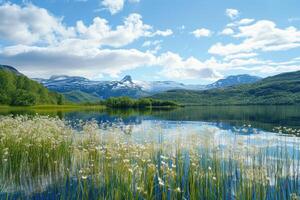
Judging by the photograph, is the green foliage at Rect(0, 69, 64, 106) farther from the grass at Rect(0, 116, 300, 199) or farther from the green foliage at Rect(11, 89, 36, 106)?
the grass at Rect(0, 116, 300, 199)

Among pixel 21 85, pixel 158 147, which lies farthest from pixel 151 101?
pixel 158 147

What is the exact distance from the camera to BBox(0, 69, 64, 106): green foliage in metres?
147

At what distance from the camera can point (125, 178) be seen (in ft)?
33.7

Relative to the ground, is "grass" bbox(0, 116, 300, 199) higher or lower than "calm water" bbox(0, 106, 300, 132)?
higher

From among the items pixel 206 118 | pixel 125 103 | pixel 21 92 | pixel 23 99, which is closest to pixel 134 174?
pixel 206 118

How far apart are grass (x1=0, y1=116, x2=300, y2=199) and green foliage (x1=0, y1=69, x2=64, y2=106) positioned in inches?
5517

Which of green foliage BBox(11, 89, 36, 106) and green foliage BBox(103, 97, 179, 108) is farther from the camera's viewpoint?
green foliage BBox(103, 97, 179, 108)

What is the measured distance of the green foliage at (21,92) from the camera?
147 meters

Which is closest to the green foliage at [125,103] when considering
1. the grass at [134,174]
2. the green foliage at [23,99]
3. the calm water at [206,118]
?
the green foliage at [23,99]

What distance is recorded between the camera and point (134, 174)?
480 inches

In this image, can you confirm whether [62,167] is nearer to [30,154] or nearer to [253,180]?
[30,154]

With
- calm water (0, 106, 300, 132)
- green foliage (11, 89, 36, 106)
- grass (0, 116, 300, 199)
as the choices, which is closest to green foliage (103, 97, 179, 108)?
green foliage (11, 89, 36, 106)

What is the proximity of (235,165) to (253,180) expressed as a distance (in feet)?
11.8

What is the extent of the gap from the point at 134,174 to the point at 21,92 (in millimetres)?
155088
